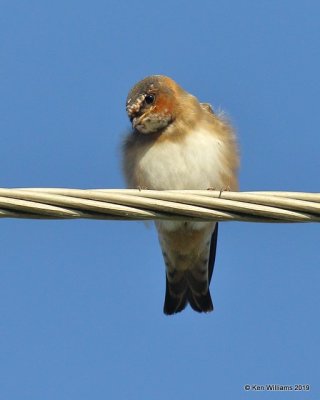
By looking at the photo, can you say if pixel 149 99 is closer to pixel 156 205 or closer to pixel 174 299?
pixel 174 299

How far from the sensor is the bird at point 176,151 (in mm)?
6230

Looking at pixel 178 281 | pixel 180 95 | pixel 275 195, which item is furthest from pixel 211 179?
pixel 275 195

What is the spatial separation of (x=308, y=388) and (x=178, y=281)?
1582 millimetres

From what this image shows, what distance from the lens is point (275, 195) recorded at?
3518 millimetres

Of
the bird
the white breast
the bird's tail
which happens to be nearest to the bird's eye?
the bird

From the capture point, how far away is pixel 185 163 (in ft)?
20.4

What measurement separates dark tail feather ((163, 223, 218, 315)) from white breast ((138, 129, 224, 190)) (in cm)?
90

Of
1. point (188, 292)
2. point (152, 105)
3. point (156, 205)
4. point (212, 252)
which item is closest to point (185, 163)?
point (152, 105)

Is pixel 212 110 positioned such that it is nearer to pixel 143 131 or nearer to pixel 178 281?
pixel 143 131

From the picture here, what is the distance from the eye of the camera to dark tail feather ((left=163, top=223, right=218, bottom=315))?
7.08 metres

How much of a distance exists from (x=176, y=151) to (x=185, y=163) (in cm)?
11

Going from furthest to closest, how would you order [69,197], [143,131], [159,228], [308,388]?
[159,228]
[143,131]
[308,388]
[69,197]

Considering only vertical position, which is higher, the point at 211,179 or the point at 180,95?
the point at 180,95

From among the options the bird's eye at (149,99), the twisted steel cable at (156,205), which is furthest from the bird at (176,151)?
the twisted steel cable at (156,205)
